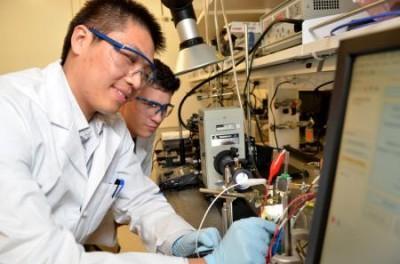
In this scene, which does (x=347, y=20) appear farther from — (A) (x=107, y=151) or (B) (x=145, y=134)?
(B) (x=145, y=134)

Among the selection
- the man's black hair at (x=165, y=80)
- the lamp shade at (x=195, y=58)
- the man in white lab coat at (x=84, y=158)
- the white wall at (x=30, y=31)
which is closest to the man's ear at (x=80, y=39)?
the man in white lab coat at (x=84, y=158)

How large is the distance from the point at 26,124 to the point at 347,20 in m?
0.91

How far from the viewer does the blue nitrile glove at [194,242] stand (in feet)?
2.99

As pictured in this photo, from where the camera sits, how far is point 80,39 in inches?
43.4

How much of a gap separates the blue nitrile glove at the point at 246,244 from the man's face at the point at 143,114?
3.35ft

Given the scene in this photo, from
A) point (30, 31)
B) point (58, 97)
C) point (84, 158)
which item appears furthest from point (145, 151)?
point (30, 31)

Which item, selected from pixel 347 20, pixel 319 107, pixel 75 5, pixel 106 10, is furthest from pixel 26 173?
pixel 75 5

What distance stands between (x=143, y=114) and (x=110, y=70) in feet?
2.14

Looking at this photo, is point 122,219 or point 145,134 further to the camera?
point 145,134

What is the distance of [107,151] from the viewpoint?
127cm

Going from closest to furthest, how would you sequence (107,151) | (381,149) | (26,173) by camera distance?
(381,149) < (26,173) < (107,151)

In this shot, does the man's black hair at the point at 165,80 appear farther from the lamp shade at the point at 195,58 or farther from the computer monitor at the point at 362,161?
the computer monitor at the point at 362,161

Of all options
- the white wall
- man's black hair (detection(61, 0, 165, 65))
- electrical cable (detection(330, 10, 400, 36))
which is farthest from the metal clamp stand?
the white wall

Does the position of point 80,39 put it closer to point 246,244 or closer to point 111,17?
point 111,17
